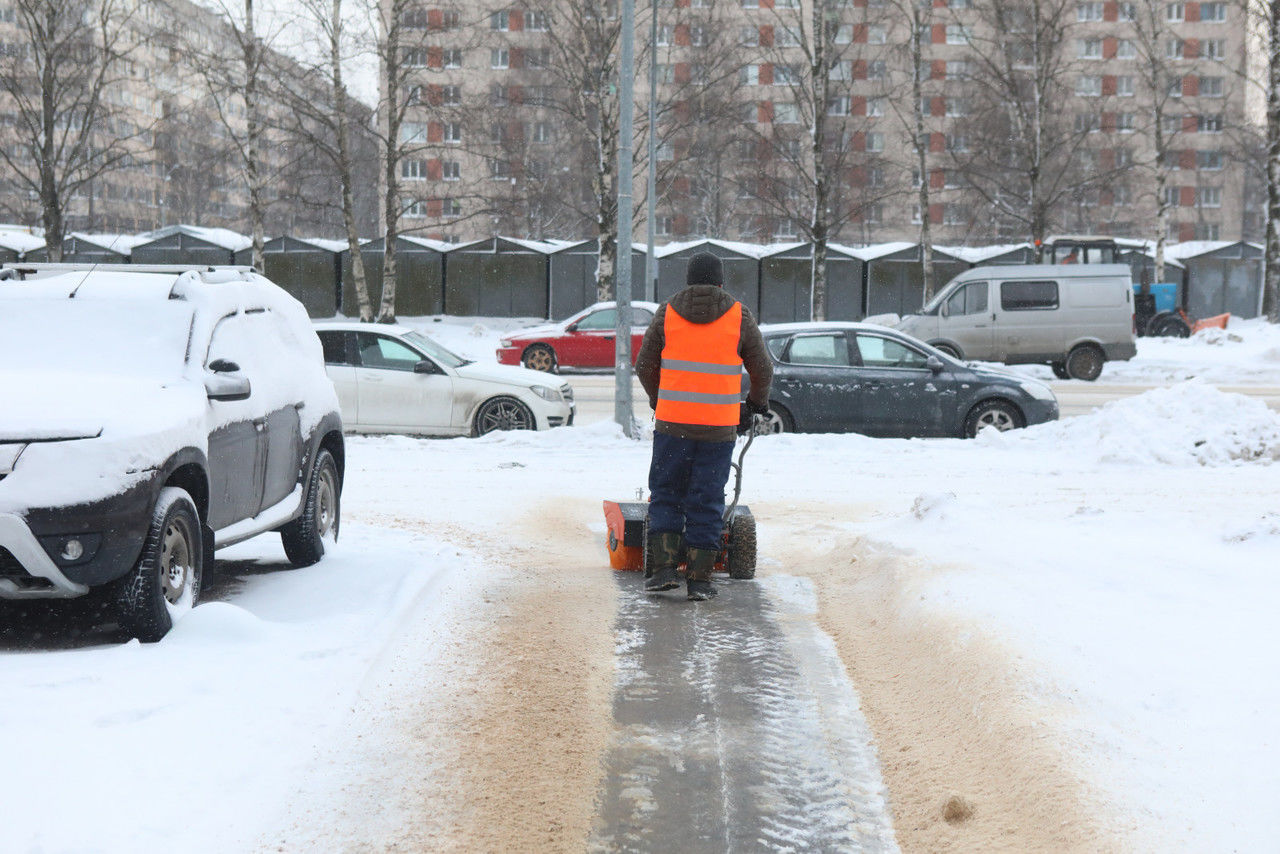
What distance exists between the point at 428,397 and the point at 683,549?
8043 mm

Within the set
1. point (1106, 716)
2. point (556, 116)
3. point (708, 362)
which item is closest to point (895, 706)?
point (1106, 716)

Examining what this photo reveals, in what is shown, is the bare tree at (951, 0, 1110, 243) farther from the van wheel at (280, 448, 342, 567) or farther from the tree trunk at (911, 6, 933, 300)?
the van wheel at (280, 448, 342, 567)

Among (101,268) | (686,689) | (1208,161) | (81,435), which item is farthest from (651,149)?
(1208,161)

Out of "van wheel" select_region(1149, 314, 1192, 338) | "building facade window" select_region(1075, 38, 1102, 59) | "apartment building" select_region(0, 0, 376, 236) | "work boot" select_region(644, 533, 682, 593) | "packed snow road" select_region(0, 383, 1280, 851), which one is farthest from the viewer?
"building facade window" select_region(1075, 38, 1102, 59)

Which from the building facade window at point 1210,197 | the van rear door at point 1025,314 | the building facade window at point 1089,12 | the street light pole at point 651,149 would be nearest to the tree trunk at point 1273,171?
the van rear door at point 1025,314

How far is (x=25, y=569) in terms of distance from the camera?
5359 millimetres

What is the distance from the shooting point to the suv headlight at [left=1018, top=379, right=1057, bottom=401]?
14883 mm

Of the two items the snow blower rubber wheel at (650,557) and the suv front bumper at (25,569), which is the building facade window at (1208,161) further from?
the suv front bumper at (25,569)

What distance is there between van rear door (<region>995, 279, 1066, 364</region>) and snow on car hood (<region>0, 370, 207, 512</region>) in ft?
67.7

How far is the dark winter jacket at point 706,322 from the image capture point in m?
7.00

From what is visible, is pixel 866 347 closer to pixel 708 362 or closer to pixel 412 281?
pixel 708 362

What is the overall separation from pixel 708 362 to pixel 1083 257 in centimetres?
2763

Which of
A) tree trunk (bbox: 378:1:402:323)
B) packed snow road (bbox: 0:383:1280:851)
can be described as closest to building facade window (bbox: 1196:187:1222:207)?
tree trunk (bbox: 378:1:402:323)

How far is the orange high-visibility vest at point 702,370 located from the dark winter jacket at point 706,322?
31 millimetres
